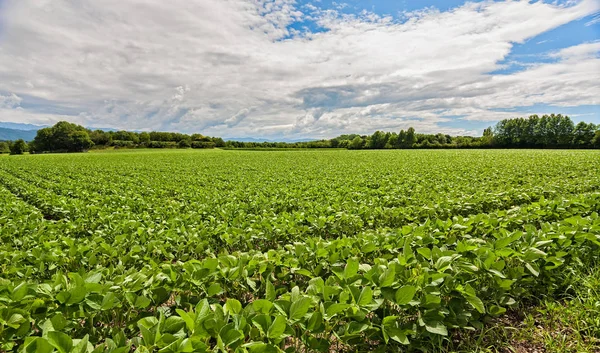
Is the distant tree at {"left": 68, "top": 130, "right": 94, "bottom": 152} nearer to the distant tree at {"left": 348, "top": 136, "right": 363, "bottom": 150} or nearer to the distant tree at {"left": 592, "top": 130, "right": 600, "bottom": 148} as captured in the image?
the distant tree at {"left": 348, "top": 136, "right": 363, "bottom": 150}

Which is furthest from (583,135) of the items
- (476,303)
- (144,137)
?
(144,137)

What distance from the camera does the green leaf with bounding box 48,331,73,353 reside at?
1559 millimetres

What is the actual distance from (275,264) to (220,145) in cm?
13272

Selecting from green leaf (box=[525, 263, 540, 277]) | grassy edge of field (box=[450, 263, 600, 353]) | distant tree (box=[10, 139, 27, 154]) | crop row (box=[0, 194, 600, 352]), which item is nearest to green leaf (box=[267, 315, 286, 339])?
crop row (box=[0, 194, 600, 352])

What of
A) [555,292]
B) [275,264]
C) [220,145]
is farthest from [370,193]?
[220,145]

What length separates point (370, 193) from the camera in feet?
43.7

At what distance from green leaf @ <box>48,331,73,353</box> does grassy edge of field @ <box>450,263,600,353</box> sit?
2.75m

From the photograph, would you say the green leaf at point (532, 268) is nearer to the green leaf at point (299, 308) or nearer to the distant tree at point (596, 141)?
the green leaf at point (299, 308)

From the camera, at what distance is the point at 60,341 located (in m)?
1.58

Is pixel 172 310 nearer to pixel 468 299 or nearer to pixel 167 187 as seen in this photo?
pixel 468 299

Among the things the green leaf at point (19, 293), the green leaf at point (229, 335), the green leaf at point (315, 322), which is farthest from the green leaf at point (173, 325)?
the green leaf at point (19, 293)

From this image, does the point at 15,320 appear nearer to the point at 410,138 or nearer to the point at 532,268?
the point at 532,268

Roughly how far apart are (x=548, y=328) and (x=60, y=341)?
424cm

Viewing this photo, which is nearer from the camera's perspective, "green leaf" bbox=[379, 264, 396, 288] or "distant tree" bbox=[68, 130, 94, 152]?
"green leaf" bbox=[379, 264, 396, 288]
